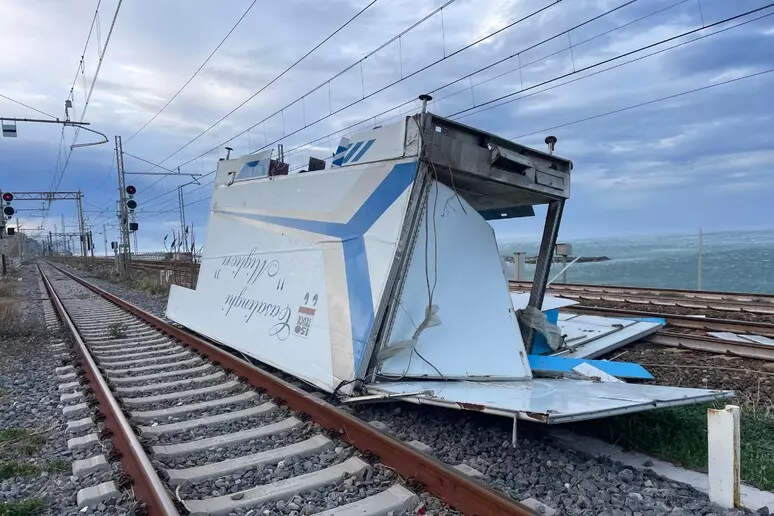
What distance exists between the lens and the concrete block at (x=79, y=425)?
5.31 m

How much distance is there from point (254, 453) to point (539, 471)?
222cm

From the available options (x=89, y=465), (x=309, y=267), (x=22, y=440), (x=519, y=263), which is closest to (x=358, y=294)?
(x=309, y=267)

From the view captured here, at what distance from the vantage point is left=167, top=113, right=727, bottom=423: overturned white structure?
548 centimetres

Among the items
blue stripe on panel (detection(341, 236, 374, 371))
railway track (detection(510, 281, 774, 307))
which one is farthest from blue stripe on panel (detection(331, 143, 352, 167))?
railway track (detection(510, 281, 774, 307))

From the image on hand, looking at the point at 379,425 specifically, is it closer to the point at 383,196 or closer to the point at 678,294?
the point at 383,196

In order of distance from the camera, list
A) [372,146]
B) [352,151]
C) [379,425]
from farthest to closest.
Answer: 1. [352,151]
2. [372,146]
3. [379,425]

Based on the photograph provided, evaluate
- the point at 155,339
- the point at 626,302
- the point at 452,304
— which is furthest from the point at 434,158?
the point at 626,302

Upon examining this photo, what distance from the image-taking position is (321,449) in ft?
14.9

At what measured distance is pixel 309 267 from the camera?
6859mm

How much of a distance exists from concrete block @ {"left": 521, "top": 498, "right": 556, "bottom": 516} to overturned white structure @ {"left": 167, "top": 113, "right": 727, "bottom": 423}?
91 cm

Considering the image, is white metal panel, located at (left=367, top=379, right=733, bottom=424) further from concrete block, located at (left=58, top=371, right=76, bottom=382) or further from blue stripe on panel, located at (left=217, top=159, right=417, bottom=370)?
concrete block, located at (left=58, top=371, right=76, bottom=382)

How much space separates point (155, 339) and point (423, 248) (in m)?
6.73

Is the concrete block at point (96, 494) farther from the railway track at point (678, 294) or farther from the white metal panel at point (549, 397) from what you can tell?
→ the railway track at point (678, 294)

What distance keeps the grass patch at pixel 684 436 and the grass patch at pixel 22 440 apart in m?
4.87
